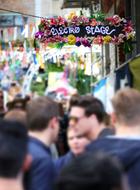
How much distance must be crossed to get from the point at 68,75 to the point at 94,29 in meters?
8.67

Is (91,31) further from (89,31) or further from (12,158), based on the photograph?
(12,158)

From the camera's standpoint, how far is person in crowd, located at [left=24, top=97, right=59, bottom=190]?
4223mm

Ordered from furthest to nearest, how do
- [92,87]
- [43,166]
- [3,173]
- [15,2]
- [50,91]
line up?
[15,2] < [92,87] < [50,91] < [43,166] < [3,173]

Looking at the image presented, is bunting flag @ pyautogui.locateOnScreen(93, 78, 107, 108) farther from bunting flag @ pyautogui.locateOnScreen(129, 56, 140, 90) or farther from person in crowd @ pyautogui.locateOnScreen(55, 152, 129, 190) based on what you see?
person in crowd @ pyautogui.locateOnScreen(55, 152, 129, 190)

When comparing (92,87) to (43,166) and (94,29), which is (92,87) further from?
(94,29)

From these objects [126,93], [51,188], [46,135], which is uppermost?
[126,93]

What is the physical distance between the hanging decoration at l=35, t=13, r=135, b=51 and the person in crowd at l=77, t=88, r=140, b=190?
951 cm

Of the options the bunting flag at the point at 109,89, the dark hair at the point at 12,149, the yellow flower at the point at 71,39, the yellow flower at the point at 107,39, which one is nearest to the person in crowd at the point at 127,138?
the bunting flag at the point at 109,89

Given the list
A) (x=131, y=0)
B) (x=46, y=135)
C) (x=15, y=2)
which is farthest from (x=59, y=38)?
(x=15, y=2)

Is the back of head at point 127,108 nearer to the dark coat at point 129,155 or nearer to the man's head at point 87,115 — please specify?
the dark coat at point 129,155

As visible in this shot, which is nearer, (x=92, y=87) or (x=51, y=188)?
(x=51, y=188)

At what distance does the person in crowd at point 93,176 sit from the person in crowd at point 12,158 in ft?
0.77

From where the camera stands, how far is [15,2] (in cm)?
4509

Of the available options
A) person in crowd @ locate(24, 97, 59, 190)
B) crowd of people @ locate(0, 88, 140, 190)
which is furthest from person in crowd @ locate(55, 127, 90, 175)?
person in crowd @ locate(24, 97, 59, 190)
